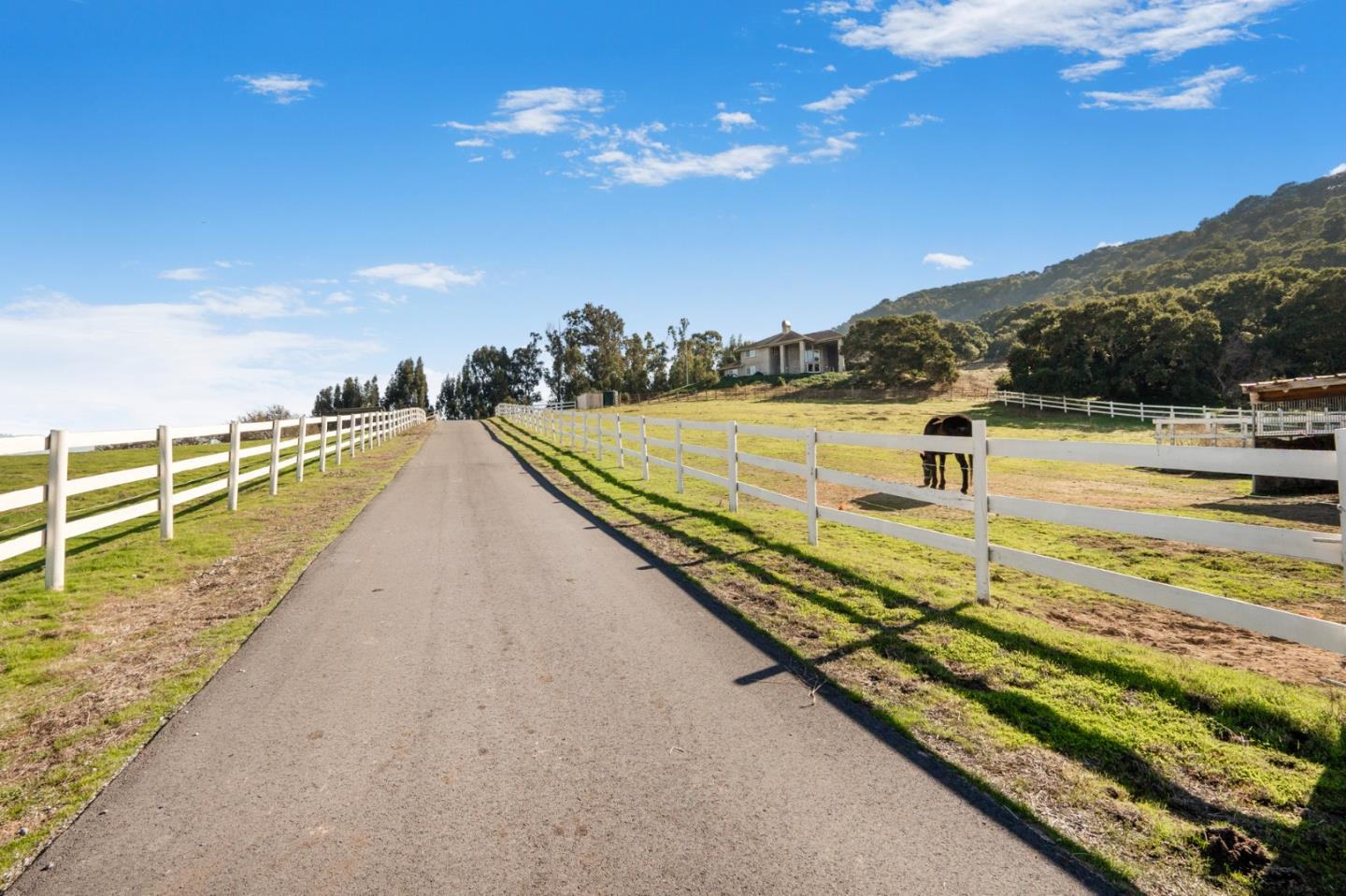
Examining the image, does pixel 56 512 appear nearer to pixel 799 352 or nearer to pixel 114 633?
pixel 114 633

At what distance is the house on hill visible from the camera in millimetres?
75500

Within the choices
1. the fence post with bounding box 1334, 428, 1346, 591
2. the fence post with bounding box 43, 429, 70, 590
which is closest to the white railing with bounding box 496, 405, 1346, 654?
the fence post with bounding box 1334, 428, 1346, 591

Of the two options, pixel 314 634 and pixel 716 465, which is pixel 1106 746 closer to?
pixel 314 634

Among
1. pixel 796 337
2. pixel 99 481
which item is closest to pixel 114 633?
pixel 99 481

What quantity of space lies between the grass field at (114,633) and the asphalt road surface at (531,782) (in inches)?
10.1

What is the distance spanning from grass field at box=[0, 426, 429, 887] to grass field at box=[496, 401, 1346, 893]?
3.90 metres

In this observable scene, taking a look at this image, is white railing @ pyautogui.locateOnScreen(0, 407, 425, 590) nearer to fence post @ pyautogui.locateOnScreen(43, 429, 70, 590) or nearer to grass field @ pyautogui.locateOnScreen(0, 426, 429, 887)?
fence post @ pyautogui.locateOnScreen(43, 429, 70, 590)

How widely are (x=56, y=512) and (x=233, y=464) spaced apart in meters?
5.32

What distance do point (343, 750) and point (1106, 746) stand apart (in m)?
3.80

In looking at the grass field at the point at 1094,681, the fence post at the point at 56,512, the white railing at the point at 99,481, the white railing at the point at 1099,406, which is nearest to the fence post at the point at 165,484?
the white railing at the point at 99,481

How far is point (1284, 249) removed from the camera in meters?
121

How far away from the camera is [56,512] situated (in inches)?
275

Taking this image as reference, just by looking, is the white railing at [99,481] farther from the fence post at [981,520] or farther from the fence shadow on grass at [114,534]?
the fence post at [981,520]

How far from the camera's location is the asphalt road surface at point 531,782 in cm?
270
